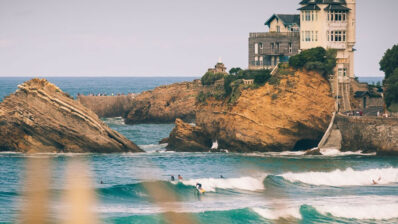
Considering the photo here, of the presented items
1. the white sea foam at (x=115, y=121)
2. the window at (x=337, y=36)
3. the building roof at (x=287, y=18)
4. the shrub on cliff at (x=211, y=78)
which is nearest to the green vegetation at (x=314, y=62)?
the window at (x=337, y=36)

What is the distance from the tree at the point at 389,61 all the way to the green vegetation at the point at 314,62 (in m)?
10.0

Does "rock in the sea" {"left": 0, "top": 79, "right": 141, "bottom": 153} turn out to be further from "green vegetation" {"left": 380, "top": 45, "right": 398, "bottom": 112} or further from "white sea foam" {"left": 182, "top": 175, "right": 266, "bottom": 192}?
"green vegetation" {"left": 380, "top": 45, "right": 398, "bottom": 112}

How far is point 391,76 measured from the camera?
8544cm

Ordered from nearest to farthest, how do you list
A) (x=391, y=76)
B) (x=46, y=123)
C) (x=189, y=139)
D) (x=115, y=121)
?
1. (x=46, y=123)
2. (x=391, y=76)
3. (x=189, y=139)
4. (x=115, y=121)

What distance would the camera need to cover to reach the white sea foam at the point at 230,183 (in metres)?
59.8

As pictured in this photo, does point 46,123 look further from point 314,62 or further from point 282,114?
point 314,62

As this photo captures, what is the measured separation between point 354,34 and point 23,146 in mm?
46163

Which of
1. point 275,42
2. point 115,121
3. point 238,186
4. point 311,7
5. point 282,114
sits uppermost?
point 311,7

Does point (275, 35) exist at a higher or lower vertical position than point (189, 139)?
higher

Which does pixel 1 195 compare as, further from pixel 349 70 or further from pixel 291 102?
pixel 349 70

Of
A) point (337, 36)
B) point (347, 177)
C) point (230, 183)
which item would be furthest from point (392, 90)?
point (230, 183)

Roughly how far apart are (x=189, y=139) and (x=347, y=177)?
1056 inches

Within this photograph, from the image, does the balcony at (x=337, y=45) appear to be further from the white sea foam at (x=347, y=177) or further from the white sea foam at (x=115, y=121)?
the white sea foam at (x=115, y=121)

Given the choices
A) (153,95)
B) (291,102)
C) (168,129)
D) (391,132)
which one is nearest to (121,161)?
(291,102)
